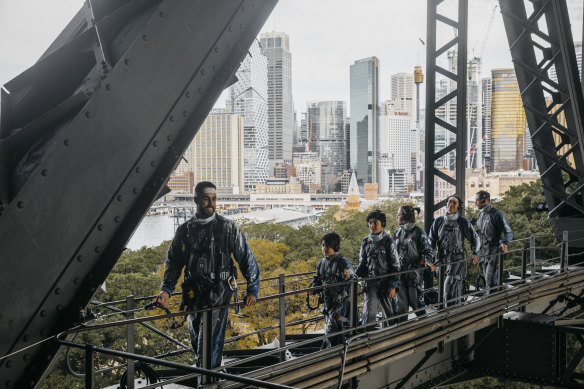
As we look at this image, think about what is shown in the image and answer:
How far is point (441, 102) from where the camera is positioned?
328 inches

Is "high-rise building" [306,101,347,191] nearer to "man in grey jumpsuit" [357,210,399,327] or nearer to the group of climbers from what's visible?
the group of climbers

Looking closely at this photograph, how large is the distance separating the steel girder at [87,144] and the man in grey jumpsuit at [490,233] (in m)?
6.21

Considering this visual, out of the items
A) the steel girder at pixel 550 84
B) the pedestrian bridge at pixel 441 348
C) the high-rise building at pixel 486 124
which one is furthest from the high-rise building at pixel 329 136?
the pedestrian bridge at pixel 441 348

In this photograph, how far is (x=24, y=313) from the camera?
2412 mm

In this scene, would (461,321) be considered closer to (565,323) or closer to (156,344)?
(565,323)

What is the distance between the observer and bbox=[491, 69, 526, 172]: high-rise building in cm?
9219

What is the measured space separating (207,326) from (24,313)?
1481 millimetres

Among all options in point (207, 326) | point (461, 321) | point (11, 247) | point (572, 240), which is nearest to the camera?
point (11, 247)

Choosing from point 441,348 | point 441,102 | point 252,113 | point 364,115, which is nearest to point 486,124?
point 252,113

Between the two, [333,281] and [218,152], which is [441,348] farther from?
[218,152]

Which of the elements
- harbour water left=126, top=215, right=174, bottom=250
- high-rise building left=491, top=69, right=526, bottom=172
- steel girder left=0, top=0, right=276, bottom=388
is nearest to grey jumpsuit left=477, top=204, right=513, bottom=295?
steel girder left=0, top=0, right=276, bottom=388

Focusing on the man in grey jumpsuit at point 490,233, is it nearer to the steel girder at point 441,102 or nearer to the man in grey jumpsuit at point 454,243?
the steel girder at point 441,102

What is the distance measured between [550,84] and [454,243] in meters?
3.86

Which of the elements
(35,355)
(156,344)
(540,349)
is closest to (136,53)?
(35,355)
